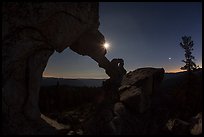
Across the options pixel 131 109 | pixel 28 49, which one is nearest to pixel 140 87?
pixel 131 109

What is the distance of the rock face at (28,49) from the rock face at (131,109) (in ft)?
13.5

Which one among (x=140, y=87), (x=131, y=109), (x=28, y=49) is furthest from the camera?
(x=140, y=87)

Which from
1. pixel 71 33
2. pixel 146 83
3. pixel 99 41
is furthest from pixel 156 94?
pixel 71 33

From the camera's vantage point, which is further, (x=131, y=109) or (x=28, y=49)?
(x=131, y=109)

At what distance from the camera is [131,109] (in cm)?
1700

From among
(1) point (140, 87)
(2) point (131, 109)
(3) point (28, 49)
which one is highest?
(3) point (28, 49)

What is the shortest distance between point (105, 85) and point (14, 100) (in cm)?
1257

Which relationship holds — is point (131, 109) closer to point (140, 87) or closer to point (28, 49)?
point (140, 87)

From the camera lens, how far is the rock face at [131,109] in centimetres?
1502

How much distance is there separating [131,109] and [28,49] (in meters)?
9.25

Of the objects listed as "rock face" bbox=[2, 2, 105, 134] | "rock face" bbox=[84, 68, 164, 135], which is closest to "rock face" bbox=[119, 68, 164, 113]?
"rock face" bbox=[84, 68, 164, 135]

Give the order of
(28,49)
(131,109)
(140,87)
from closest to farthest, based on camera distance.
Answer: (28,49) → (131,109) → (140,87)

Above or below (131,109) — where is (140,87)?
above

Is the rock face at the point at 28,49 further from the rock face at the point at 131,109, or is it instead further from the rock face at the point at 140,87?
the rock face at the point at 140,87
